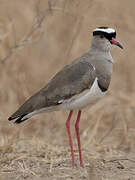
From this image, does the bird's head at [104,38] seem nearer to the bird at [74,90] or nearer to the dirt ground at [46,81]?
the bird at [74,90]

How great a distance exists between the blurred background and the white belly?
1441mm

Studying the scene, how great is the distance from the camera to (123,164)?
4645 mm

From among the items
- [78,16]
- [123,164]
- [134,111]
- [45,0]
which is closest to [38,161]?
[123,164]

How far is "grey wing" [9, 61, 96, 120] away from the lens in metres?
4.39

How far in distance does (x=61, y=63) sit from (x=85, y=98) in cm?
376

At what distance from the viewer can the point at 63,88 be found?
4.43m

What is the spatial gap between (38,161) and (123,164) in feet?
2.81

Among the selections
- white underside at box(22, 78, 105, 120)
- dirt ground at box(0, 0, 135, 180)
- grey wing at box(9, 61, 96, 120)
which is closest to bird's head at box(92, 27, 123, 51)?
grey wing at box(9, 61, 96, 120)

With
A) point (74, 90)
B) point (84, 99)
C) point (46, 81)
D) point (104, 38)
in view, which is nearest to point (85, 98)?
point (84, 99)

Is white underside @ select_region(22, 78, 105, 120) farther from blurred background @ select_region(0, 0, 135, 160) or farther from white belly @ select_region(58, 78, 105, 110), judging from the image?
blurred background @ select_region(0, 0, 135, 160)

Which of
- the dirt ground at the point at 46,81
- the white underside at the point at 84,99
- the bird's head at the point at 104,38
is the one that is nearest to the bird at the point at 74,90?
the white underside at the point at 84,99

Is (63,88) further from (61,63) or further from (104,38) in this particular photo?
(61,63)

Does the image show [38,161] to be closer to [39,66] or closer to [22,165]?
[22,165]

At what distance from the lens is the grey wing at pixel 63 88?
439 centimetres
